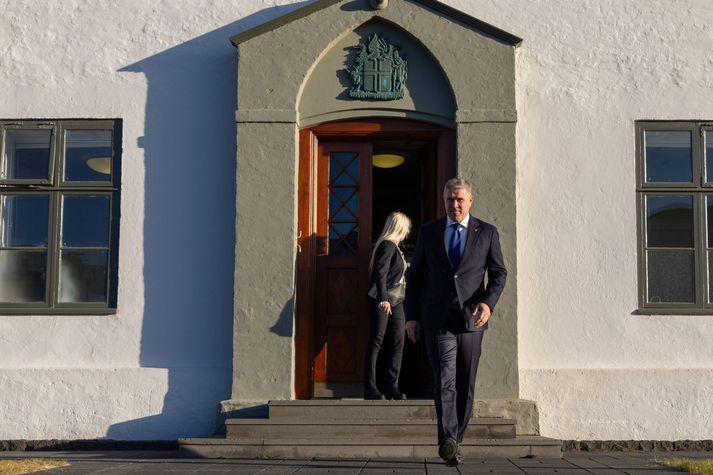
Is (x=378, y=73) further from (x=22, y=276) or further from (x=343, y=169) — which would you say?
(x=22, y=276)

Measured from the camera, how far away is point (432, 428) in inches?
327

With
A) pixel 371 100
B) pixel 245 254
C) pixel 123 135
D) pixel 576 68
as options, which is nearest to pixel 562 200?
pixel 576 68

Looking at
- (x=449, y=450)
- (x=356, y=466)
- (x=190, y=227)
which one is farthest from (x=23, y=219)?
(x=449, y=450)

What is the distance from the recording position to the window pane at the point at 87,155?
9500 millimetres

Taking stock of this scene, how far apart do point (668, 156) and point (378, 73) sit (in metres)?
2.84

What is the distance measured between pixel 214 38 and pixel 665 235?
15.2ft

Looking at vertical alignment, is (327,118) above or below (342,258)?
above

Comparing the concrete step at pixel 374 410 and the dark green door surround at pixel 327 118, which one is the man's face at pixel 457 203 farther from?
the concrete step at pixel 374 410

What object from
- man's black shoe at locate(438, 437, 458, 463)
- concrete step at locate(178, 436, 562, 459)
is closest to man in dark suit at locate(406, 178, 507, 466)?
man's black shoe at locate(438, 437, 458, 463)

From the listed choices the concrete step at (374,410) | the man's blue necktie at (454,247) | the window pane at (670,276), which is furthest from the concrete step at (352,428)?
the window pane at (670,276)

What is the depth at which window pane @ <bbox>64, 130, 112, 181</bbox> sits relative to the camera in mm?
9500

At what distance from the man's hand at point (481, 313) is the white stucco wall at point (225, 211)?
2.41 metres

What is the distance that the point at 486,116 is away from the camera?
9078 mm

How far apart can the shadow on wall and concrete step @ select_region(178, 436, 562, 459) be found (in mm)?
965
